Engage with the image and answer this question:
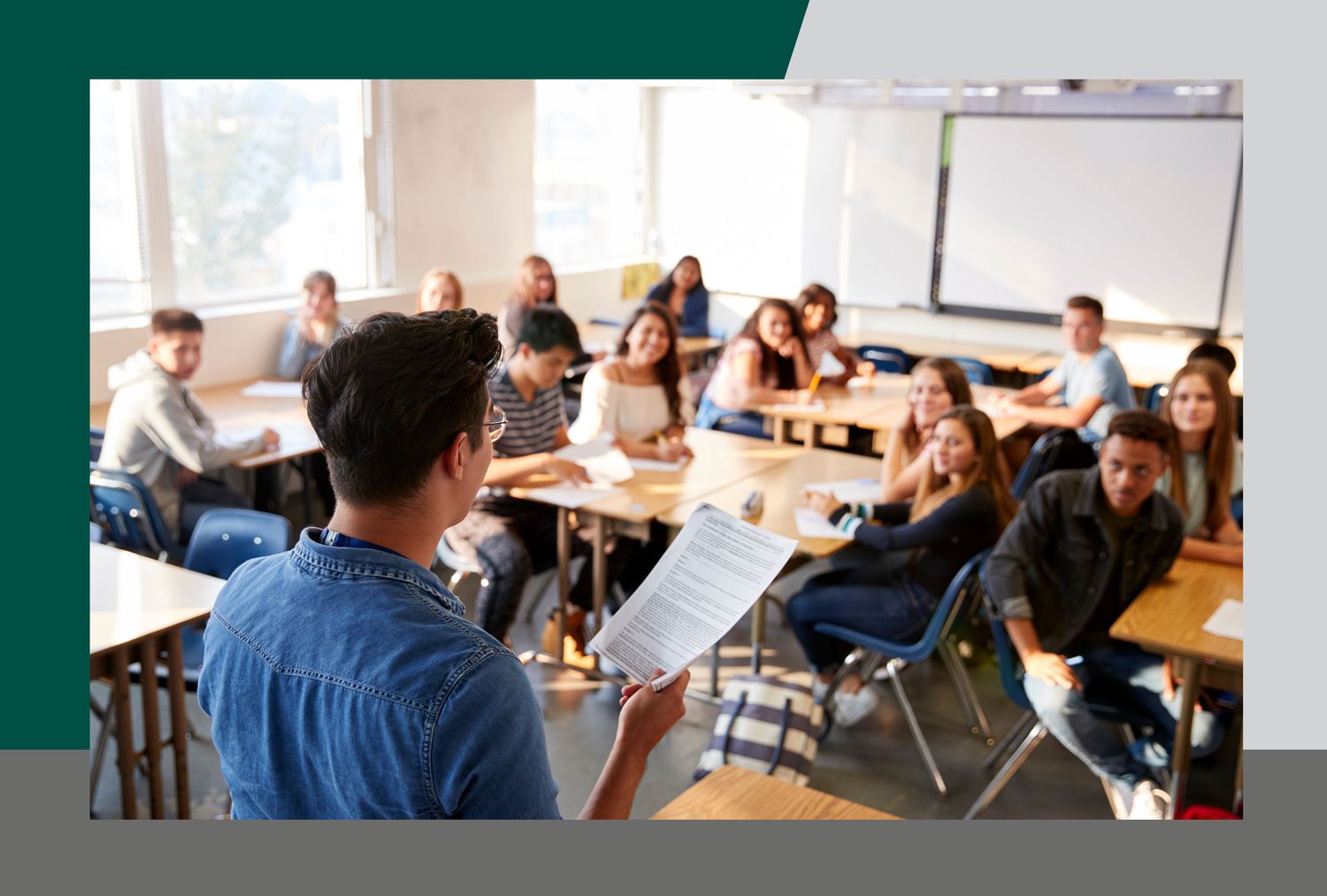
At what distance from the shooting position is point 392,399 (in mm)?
1296

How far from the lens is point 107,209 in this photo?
533cm

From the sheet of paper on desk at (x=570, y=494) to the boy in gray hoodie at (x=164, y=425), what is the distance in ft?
4.34

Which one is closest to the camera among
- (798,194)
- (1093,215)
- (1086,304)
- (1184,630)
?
(1184,630)

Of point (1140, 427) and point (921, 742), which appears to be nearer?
point (1140, 427)

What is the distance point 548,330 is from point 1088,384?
9.75 feet

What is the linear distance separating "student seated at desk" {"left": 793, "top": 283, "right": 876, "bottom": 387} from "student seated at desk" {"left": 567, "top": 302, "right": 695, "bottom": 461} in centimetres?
171

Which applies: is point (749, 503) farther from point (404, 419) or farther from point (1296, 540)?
point (404, 419)

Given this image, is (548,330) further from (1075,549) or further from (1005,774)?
(1005,774)

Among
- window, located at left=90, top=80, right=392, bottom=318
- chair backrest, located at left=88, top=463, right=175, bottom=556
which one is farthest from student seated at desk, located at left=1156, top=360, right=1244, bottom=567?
window, located at left=90, top=80, right=392, bottom=318

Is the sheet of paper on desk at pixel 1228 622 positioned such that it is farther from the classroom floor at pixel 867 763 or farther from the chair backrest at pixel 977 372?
the chair backrest at pixel 977 372

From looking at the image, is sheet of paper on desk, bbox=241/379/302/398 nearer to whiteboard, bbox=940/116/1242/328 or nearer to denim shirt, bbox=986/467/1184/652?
denim shirt, bbox=986/467/1184/652

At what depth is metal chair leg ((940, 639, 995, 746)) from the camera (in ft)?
13.4

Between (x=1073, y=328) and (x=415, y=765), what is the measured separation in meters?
5.15

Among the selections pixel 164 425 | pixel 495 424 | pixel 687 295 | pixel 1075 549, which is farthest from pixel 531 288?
pixel 495 424
